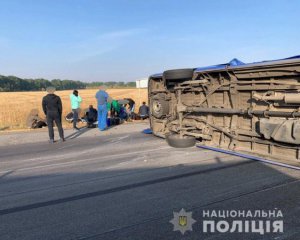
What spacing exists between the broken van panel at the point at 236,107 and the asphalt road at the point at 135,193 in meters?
Answer: 0.44

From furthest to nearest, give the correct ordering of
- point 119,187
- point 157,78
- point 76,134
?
point 76,134
point 157,78
point 119,187

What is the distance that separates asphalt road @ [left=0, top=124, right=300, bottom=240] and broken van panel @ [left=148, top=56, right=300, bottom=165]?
44cm

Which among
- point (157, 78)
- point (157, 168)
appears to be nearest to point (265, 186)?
point (157, 168)

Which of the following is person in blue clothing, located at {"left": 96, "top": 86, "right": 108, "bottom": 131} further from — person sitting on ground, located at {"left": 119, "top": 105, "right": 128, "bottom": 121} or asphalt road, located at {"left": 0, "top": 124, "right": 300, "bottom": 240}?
asphalt road, located at {"left": 0, "top": 124, "right": 300, "bottom": 240}

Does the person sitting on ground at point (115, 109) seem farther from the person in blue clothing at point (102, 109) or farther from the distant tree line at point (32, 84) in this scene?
the distant tree line at point (32, 84)

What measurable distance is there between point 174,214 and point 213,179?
1.59 metres

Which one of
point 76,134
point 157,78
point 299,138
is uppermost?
point 157,78

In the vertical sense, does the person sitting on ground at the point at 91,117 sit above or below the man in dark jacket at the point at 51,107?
below

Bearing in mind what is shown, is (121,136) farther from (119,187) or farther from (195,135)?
(119,187)

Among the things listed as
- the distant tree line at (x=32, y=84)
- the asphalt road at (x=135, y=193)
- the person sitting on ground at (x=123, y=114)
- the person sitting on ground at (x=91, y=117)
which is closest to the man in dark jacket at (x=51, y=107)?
the asphalt road at (x=135, y=193)

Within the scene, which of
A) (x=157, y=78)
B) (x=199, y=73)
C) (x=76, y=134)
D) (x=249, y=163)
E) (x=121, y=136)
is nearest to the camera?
(x=249, y=163)

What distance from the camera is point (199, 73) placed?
26.3 ft

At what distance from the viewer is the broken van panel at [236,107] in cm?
588

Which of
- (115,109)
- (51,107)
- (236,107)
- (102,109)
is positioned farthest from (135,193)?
(115,109)
